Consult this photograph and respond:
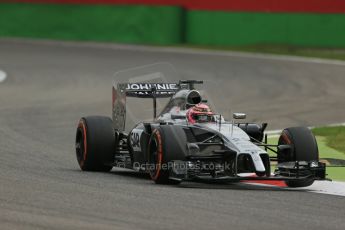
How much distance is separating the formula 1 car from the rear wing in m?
0.01

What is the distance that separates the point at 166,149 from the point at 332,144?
5505 millimetres

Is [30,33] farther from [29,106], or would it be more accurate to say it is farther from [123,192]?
[123,192]

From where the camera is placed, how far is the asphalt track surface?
10086 mm

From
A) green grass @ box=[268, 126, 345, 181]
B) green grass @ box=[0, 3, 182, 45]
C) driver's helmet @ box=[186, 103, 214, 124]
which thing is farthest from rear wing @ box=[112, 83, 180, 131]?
green grass @ box=[0, 3, 182, 45]

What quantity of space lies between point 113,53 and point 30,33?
687 centimetres

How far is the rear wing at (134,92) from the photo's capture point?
14453mm

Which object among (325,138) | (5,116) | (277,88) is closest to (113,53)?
(277,88)

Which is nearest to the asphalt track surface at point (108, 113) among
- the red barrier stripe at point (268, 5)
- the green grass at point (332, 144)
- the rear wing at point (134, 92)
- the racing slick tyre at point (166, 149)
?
the racing slick tyre at point (166, 149)

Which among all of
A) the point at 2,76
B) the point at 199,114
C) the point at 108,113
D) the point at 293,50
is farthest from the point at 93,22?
the point at 199,114

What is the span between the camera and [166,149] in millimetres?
12305

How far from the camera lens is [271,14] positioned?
37625 mm

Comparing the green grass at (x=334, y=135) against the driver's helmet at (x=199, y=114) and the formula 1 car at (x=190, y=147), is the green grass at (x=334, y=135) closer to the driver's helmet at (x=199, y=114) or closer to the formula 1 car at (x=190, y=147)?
the formula 1 car at (x=190, y=147)

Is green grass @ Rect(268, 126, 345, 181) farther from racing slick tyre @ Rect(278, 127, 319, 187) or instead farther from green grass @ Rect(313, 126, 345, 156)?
racing slick tyre @ Rect(278, 127, 319, 187)

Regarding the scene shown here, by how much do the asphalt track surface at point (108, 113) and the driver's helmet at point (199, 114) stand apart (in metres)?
0.52
